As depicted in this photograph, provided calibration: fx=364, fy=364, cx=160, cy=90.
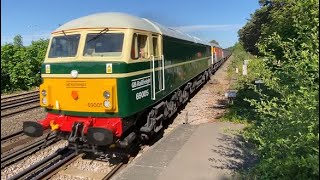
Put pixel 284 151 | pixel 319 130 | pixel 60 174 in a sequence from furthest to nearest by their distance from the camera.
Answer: pixel 60 174 < pixel 284 151 < pixel 319 130

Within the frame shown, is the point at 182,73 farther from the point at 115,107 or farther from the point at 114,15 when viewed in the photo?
the point at 115,107

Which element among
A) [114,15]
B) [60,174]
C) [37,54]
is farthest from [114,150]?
[37,54]

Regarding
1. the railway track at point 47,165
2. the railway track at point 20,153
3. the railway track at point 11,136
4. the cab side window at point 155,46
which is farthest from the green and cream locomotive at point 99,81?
the railway track at point 11,136

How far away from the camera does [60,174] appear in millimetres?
7336

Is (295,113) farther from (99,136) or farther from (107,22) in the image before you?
(107,22)

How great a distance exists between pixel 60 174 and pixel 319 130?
207 inches

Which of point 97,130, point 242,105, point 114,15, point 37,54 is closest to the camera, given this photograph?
point 97,130

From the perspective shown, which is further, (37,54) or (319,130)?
(37,54)

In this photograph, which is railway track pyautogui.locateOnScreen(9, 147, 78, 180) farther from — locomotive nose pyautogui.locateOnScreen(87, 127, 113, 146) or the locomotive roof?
the locomotive roof

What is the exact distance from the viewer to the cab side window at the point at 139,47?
303 inches

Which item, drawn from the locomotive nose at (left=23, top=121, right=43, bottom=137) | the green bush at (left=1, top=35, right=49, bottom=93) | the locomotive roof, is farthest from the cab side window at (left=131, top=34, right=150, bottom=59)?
the green bush at (left=1, top=35, right=49, bottom=93)

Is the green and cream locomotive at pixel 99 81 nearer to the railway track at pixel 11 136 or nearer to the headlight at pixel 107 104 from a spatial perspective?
the headlight at pixel 107 104

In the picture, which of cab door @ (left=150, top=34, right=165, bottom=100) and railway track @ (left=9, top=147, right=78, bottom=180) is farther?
cab door @ (left=150, top=34, right=165, bottom=100)

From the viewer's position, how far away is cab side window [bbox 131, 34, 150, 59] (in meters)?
7.70
